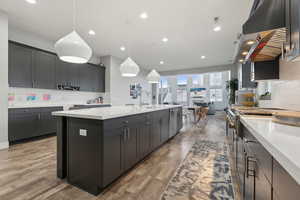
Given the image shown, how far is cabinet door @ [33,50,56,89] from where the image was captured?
359 cm

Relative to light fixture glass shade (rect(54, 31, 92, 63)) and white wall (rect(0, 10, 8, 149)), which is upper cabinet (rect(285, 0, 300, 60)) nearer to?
light fixture glass shade (rect(54, 31, 92, 63))

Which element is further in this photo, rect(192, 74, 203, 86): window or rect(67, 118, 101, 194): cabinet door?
rect(192, 74, 203, 86): window

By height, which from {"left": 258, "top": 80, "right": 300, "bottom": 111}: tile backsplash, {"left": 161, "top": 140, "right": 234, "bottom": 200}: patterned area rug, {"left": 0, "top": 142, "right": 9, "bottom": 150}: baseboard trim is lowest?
{"left": 161, "top": 140, "right": 234, "bottom": 200}: patterned area rug

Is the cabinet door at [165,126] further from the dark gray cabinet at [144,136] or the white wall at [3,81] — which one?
the white wall at [3,81]

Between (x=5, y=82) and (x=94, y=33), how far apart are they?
2.40 metres

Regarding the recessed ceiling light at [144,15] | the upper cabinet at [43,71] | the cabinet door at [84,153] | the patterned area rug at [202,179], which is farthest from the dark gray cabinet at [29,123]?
the patterned area rug at [202,179]

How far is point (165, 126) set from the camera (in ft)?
10.5

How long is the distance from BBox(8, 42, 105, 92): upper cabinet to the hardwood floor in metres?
1.77

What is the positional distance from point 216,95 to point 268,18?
10.6 metres

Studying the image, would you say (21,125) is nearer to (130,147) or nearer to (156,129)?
(130,147)

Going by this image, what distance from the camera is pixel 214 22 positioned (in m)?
3.22

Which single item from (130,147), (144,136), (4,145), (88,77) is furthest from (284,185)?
(88,77)

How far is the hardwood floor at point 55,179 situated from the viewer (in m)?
1.51

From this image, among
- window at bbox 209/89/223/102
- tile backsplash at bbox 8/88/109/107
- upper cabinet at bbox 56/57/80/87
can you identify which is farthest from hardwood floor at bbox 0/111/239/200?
window at bbox 209/89/223/102
